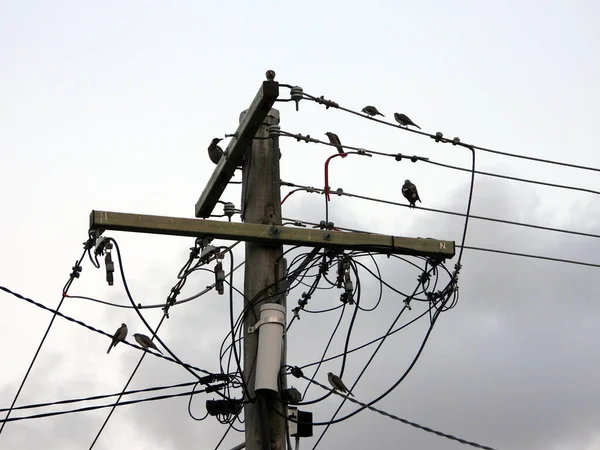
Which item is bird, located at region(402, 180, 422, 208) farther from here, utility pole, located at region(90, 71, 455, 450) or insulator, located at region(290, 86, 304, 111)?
insulator, located at region(290, 86, 304, 111)

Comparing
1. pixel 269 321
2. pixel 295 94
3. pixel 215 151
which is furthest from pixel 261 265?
pixel 215 151

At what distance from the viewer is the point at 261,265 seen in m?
9.36

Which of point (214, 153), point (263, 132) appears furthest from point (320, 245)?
point (214, 153)

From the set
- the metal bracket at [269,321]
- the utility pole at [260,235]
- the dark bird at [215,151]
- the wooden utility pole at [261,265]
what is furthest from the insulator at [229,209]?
the metal bracket at [269,321]

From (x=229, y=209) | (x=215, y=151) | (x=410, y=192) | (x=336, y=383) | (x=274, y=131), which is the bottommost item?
(x=336, y=383)

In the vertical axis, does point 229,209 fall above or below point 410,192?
below

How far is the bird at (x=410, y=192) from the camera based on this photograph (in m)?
11.8

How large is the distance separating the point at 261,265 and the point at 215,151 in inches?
75.8

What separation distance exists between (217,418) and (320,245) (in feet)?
5.93

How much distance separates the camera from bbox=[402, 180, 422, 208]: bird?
38.8 ft

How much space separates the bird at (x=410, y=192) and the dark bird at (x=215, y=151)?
2.25 meters

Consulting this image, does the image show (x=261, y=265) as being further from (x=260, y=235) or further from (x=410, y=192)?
(x=410, y=192)

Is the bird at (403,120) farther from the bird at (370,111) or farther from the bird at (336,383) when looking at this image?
the bird at (336,383)

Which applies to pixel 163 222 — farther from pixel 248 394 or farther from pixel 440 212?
pixel 440 212
